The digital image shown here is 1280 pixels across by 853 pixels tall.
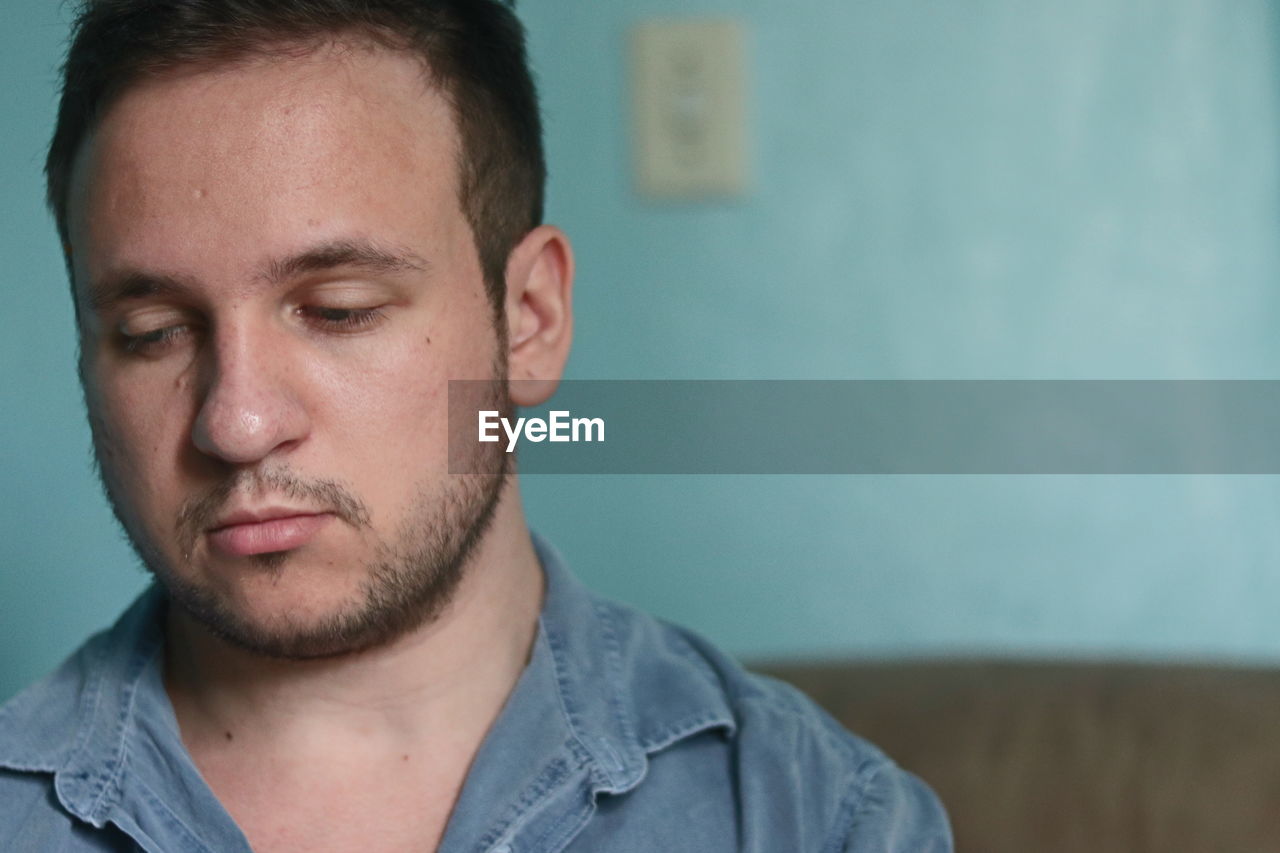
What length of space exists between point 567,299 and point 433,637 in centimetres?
32

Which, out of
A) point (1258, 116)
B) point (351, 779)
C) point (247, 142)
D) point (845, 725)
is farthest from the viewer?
point (1258, 116)

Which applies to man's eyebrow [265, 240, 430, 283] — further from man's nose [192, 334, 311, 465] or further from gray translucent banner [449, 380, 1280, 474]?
gray translucent banner [449, 380, 1280, 474]

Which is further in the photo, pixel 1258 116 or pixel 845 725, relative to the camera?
pixel 1258 116

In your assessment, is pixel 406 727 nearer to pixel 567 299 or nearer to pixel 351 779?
pixel 351 779

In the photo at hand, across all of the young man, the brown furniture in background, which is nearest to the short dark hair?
the young man

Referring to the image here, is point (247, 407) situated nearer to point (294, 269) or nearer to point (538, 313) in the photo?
point (294, 269)

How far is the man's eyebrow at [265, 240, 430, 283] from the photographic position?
3.43ft

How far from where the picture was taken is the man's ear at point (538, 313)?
125 cm

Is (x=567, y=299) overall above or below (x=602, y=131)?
below

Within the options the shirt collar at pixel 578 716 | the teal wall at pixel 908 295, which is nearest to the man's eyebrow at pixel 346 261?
the shirt collar at pixel 578 716

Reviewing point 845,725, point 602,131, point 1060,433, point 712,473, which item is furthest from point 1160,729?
point 602,131

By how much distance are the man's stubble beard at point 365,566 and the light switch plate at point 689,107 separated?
1.84 ft

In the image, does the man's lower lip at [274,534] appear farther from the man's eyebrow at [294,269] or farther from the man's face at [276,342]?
the man's eyebrow at [294,269]

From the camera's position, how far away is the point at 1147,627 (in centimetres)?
161
